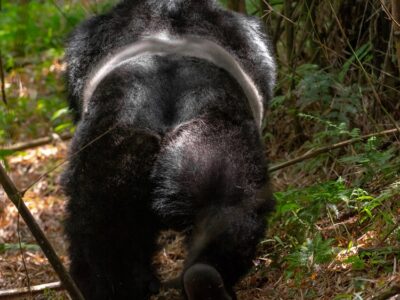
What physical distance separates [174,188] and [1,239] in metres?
2.78

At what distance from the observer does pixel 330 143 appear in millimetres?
5031

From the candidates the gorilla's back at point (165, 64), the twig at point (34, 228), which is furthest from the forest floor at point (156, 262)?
the gorilla's back at point (165, 64)

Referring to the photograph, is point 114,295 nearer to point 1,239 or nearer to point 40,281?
point 40,281

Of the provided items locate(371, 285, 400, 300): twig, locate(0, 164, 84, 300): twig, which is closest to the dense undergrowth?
locate(371, 285, 400, 300): twig

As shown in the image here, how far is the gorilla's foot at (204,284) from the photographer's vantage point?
3.01 meters

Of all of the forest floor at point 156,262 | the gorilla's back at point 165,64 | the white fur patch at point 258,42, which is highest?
the gorilla's back at point 165,64

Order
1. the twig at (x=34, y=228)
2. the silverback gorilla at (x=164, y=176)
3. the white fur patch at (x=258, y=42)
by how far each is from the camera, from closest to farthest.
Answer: the twig at (x=34, y=228), the silverback gorilla at (x=164, y=176), the white fur patch at (x=258, y=42)

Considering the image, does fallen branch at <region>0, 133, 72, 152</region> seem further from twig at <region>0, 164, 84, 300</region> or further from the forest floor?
twig at <region>0, 164, 84, 300</region>

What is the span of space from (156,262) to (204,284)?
1.24 metres

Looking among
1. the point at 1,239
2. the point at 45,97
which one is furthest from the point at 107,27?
the point at 45,97

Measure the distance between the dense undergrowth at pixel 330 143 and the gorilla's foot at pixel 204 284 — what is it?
0.61 metres

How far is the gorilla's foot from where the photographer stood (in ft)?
9.86

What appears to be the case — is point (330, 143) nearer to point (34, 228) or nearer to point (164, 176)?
point (164, 176)

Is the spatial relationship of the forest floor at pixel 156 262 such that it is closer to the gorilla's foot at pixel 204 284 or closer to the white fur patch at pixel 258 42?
the gorilla's foot at pixel 204 284
